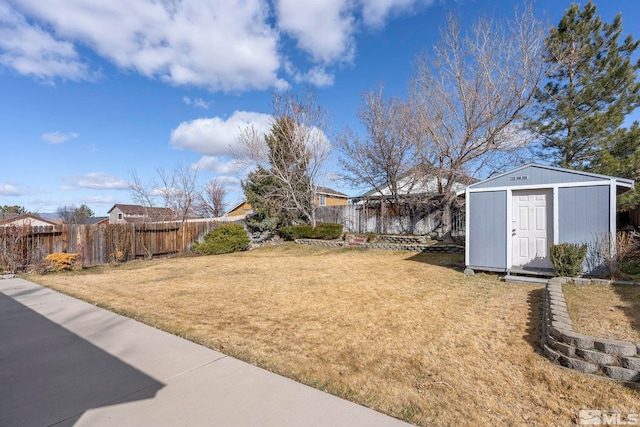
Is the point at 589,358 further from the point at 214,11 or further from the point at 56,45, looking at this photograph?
the point at 56,45

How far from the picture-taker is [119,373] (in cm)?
294

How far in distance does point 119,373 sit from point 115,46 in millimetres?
9814

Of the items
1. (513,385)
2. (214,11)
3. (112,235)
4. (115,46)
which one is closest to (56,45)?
(115,46)

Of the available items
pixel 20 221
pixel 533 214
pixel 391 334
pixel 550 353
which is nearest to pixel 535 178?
pixel 533 214

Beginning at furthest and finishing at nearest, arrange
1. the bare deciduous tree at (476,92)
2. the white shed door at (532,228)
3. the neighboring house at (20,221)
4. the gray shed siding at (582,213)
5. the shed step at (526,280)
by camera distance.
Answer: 1. the bare deciduous tree at (476,92)
2. the neighboring house at (20,221)
3. the white shed door at (532,228)
4. the shed step at (526,280)
5. the gray shed siding at (582,213)

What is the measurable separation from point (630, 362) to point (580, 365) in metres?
0.38

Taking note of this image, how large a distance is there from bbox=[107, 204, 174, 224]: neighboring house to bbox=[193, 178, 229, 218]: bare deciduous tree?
594 centimetres

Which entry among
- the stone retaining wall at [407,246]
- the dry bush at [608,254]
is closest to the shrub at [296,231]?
the stone retaining wall at [407,246]

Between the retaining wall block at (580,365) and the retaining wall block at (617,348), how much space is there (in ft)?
0.69

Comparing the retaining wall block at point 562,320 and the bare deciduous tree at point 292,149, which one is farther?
the bare deciduous tree at point 292,149

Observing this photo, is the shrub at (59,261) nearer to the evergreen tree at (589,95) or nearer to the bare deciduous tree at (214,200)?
the evergreen tree at (589,95)

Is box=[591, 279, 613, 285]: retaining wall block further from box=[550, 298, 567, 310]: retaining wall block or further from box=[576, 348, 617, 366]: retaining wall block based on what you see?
box=[576, 348, 617, 366]: retaining wall block

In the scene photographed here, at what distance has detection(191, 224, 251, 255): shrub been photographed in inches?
563

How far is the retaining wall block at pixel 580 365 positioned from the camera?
9.70 feet
